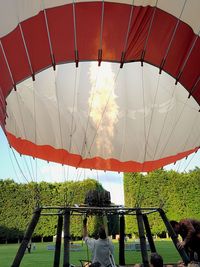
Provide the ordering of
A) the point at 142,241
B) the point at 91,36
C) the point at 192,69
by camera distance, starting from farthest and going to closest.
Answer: the point at 192,69, the point at 91,36, the point at 142,241

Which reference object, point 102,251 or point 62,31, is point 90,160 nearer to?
point 102,251

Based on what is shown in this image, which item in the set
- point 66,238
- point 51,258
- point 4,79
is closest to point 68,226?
point 66,238

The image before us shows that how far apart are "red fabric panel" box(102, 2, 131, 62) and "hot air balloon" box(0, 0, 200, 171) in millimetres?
18

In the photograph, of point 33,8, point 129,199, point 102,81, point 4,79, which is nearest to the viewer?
point 33,8

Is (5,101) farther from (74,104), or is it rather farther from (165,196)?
(165,196)

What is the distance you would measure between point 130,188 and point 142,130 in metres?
23.6

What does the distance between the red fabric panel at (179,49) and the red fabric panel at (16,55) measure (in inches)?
113

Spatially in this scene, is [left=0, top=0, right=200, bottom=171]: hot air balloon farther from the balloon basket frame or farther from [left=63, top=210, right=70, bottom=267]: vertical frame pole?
[left=63, top=210, right=70, bottom=267]: vertical frame pole

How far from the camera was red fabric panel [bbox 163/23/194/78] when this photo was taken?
26.2 ft

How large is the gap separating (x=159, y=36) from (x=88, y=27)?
1401mm

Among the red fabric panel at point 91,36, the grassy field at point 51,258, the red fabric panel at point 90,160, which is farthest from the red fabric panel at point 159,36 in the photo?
the grassy field at point 51,258

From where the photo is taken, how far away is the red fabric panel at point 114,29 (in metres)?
7.67

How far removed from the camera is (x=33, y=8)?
24.0ft

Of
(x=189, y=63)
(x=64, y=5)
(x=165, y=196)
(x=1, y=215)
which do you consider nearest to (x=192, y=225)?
(x=189, y=63)
